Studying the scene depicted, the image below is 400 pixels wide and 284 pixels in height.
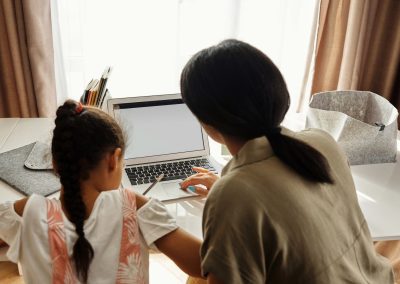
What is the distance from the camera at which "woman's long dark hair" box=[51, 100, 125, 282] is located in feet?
2.84

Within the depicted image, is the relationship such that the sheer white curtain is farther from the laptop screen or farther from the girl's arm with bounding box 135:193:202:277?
the girl's arm with bounding box 135:193:202:277

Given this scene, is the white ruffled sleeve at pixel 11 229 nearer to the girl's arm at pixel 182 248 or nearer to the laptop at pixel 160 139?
the girl's arm at pixel 182 248

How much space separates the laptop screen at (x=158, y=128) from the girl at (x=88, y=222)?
47 centimetres

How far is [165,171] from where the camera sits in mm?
1386

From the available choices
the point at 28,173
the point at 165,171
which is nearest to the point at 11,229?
the point at 28,173

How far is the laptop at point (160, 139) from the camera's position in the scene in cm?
140

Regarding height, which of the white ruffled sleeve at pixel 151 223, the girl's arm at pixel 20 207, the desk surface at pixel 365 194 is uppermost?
the girl's arm at pixel 20 207

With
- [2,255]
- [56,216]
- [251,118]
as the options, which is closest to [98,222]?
[56,216]

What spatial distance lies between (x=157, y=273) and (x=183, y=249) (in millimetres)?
1027

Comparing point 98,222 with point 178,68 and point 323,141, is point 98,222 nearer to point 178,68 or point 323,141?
point 323,141

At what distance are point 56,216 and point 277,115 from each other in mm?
502

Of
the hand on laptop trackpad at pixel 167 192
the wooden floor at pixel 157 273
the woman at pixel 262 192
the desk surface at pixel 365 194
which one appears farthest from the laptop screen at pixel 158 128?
the wooden floor at pixel 157 273

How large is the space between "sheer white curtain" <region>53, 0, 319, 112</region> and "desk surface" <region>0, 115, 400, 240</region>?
0.46 m

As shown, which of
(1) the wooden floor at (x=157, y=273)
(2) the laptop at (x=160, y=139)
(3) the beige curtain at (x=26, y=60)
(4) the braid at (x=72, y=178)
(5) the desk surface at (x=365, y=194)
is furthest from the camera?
(1) the wooden floor at (x=157, y=273)
